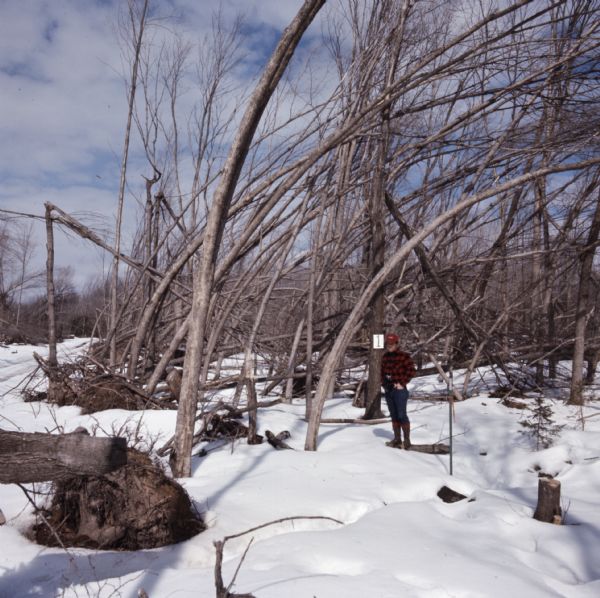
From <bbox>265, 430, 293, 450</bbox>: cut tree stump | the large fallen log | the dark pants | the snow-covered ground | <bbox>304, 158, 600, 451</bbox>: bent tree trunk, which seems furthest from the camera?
the dark pants

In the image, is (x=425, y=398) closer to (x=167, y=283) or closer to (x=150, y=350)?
(x=150, y=350)

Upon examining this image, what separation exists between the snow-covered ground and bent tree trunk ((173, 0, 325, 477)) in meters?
0.47

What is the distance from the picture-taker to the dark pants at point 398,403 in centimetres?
676

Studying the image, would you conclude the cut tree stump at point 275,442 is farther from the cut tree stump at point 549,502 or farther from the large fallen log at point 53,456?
the large fallen log at point 53,456

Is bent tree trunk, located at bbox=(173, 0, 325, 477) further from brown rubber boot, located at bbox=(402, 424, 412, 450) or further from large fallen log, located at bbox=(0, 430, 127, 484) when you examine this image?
brown rubber boot, located at bbox=(402, 424, 412, 450)

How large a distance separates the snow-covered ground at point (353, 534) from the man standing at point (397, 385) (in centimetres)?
34

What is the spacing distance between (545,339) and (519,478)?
5098mm

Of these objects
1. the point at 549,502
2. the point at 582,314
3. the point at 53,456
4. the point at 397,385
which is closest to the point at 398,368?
the point at 397,385

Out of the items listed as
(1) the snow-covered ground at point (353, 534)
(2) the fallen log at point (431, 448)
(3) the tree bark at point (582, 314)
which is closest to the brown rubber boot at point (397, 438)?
(2) the fallen log at point (431, 448)

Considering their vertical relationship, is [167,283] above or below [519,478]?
above

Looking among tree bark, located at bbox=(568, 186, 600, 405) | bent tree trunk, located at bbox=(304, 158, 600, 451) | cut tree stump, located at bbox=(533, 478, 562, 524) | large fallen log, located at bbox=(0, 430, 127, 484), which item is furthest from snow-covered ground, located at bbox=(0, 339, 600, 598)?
tree bark, located at bbox=(568, 186, 600, 405)

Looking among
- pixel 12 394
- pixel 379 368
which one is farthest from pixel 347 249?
pixel 12 394

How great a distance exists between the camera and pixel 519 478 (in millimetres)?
6879

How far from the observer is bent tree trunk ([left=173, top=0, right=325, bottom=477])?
4.07m
